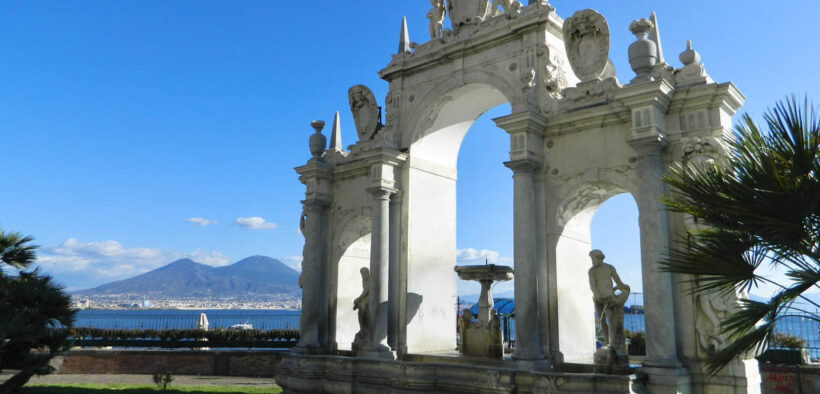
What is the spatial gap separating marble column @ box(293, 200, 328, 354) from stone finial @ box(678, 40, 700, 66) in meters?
10.6

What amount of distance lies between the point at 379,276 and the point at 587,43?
776 cm

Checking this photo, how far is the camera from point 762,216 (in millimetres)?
6910

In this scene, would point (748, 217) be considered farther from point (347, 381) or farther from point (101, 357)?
point (101, 357)

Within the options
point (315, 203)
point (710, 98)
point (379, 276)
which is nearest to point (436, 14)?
point (315, 203)

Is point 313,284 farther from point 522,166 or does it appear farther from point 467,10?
point 467,10

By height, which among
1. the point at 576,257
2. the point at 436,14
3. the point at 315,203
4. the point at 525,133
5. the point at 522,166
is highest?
the point at 436,14

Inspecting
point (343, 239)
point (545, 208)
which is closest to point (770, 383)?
point (545, 208)

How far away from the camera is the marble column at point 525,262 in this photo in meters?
13.2

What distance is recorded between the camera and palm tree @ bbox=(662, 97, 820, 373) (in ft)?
22.3

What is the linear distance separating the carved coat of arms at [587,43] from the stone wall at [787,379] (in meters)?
8.49

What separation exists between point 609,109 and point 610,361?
5.19m

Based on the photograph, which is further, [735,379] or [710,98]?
[710,98]

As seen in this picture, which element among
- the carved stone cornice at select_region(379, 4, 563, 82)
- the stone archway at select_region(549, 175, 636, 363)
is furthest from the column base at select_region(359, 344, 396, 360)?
the carved stone cornice at select_region(379, 4, 563, 82)

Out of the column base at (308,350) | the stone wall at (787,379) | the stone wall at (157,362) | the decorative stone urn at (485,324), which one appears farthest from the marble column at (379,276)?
the stone wall at (787,379)
